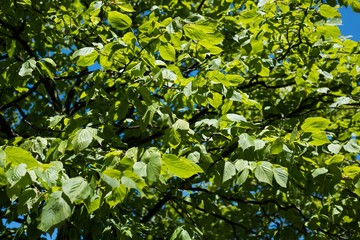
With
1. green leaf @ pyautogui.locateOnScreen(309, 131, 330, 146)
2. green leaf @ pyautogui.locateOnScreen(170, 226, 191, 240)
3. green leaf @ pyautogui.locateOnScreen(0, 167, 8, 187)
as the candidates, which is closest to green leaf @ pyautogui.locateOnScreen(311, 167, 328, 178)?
green leaf @ pyautogui.locateOnScreen(309, 131, 330, 146)

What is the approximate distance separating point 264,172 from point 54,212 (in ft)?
4.83

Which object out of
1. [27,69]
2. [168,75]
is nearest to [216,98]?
[168,75]

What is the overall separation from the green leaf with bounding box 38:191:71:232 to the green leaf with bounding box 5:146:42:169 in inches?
14.5

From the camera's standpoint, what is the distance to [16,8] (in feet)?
18.1

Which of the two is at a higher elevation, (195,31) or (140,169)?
(195,31)

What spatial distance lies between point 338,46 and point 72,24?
3.52 m

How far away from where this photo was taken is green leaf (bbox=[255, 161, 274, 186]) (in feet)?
9.55

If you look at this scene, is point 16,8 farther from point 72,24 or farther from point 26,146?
point 26,146

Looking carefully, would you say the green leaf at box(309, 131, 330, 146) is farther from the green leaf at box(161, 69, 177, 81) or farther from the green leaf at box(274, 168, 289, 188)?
the green leaf at box(161, 69, 177, 81)

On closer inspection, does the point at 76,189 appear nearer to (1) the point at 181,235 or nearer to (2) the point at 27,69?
(1) the point at 181,235

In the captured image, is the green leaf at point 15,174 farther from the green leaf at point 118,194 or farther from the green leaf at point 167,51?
the green leaf at point 167,51

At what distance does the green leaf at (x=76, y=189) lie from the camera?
225 cm

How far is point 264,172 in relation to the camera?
2949 millimetres

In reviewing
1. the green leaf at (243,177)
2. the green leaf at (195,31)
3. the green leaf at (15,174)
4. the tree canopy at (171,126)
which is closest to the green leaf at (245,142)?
the tree canopy at (171,126)
